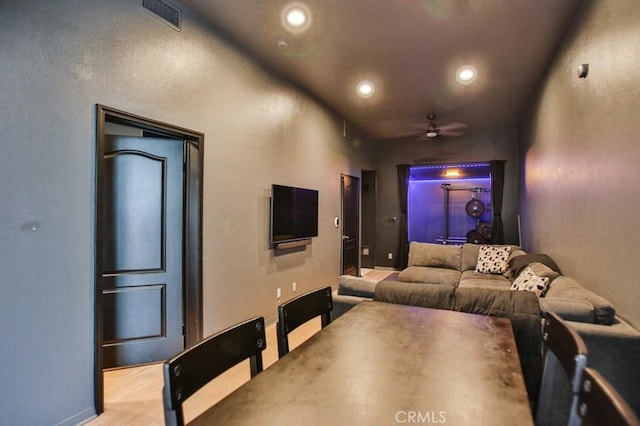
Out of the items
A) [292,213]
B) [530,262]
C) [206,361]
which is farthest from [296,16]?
[530,262]

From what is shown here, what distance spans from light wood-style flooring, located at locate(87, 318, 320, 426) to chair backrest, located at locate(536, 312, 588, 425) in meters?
2.01

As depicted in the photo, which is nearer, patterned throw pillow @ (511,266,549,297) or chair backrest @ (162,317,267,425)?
chair backrest @ (162,317,267,425)

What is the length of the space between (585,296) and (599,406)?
192 cm

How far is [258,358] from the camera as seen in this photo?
1293 millimetres

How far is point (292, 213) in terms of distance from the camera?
14.1ft

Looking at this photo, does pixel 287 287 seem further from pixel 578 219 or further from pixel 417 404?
pixel 417 404

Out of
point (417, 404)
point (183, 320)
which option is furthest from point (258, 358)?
point (183, 320)

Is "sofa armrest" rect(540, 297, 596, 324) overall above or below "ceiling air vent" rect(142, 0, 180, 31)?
below

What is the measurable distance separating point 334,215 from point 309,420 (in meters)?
4.86

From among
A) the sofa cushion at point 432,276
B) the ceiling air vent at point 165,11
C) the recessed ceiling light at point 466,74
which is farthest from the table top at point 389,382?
the recessed ceiling light at point 466,74

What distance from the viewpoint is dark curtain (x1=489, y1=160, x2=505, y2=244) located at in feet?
22.0

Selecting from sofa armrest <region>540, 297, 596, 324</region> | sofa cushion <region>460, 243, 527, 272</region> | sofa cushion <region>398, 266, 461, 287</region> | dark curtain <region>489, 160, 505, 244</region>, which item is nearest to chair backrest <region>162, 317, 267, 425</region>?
sofa armrest <region>540, 297, 596, 324</region>

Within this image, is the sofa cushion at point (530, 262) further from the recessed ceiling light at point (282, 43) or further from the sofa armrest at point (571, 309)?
the recessed ceiling light at point (282, 43)

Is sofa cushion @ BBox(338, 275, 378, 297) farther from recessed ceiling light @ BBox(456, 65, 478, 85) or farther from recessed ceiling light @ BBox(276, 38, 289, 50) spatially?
recessed ceiling light @ BBox(456, 65, 478, 85)
